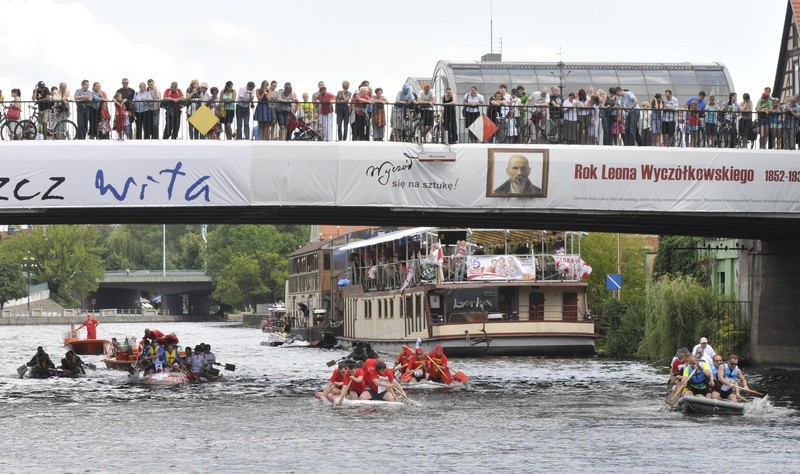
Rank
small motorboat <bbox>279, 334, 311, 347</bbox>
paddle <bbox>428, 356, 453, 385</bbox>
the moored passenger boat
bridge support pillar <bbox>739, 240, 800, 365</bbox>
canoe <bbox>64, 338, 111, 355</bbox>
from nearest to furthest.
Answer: paddle <bbox>428, 356, 453, 385</bbox>
bridge support pillar <bbox>739, 240, 800, 365</bbox>
the moored passenger boat
canoe <bbox>64, 338, 111, 355</bbox>
small motorboat <bbox>279, 334, 311, 347</bbox>

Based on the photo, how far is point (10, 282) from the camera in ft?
491

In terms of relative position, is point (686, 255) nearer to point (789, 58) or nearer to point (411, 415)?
point (789, 58)

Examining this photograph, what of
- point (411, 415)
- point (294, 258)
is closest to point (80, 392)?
point (411, 415)

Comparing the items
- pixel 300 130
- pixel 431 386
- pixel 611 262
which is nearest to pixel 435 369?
pixel 431 386

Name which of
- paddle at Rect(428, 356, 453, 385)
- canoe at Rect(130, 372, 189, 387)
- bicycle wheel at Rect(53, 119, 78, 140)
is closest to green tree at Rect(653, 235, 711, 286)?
paddle at Rect(428, 356, 453, 385)

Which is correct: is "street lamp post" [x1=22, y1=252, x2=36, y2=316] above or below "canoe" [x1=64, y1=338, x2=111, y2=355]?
above

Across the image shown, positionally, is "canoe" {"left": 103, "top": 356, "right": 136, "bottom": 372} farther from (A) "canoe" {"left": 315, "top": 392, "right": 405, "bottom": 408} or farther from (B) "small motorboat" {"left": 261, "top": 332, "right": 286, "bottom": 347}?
(B) "small motorboat" {"left": 261, "top": 332, "right": 286, "bottom": 347}

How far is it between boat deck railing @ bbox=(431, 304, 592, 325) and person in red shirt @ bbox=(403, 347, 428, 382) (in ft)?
43.8

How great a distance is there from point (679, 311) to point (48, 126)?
2377cm

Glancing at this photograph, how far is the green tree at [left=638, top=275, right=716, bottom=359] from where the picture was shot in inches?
1978

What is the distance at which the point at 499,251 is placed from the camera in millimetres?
62500

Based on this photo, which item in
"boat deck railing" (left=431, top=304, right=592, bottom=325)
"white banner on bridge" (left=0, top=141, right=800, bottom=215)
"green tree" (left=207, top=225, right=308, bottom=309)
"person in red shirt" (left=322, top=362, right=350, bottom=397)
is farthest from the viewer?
"green tree" (left=207, top=225, right=308, bottom=309)

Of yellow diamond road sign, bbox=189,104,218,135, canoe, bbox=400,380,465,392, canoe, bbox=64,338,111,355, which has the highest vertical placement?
yellow diamond road sign, bbox=189,104,218,135

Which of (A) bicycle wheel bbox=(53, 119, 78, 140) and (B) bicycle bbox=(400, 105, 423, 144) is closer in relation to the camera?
(A) bicycle wheel bbox=(53, 119, 78, 140)
